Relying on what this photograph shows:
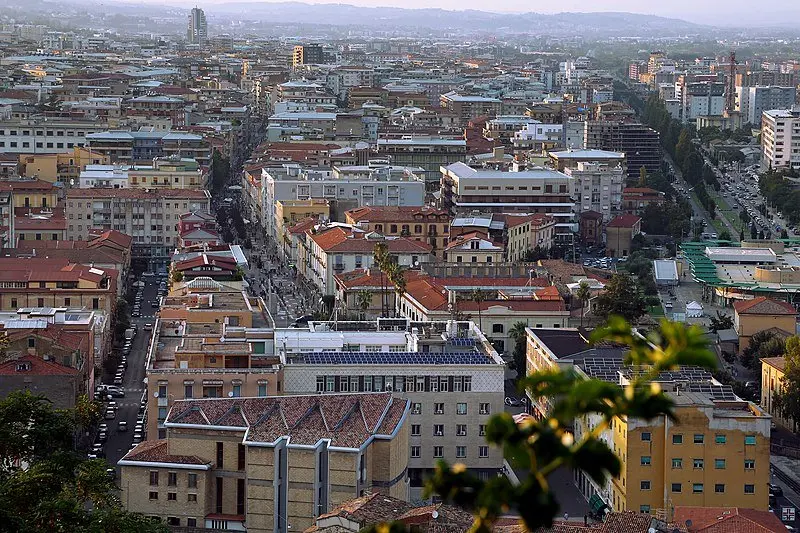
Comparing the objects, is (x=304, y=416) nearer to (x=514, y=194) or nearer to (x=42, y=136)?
(x=514, y=194)

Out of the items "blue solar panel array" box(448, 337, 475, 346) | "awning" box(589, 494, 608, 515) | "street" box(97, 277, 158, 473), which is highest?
"blue solar panel array" box(448, 337, 475, 346)

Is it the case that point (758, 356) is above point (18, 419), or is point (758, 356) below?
below

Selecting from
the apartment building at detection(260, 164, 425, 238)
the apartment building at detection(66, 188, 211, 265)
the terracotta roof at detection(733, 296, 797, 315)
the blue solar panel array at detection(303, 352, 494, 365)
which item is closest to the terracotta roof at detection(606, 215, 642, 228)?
the apartment building at detection(260, 164, 425, 238)

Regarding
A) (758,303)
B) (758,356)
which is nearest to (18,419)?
(758,356)

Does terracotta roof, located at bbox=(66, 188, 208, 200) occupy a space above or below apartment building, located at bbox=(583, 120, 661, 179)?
above

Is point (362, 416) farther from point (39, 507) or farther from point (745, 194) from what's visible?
point (745, 194)

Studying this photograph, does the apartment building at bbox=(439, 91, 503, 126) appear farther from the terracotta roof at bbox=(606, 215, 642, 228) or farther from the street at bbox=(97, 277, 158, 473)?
the street at bbox=(97, 277, 158, 473)

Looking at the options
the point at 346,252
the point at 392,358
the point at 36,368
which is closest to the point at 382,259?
the point at 346,252
